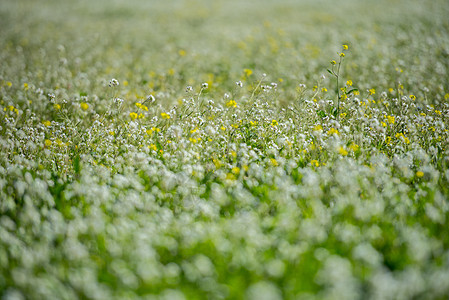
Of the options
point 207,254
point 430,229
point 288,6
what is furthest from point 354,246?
point 288,6

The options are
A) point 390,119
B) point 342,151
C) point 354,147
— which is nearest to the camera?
point 342,151

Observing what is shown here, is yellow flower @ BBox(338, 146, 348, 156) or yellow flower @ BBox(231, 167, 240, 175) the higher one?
yellow flower @ BBox(338, 146, 348, 156)

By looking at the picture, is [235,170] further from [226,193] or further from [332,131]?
[332,131]

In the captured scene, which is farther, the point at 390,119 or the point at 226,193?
the point at 390,119

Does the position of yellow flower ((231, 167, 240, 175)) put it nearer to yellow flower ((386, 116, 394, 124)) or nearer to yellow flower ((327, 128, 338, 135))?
yellow flower ((327, 128, 338, 135))

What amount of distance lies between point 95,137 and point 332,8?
14.8m

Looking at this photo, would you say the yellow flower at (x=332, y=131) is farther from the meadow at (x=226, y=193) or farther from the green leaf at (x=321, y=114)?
the green leaf at (x=321, y=114)

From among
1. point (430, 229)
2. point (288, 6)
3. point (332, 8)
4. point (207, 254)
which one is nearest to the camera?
point (207, 254)

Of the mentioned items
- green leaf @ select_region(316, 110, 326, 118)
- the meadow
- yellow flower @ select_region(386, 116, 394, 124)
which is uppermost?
green leaf @ select_region(316, 110, 326, 118)

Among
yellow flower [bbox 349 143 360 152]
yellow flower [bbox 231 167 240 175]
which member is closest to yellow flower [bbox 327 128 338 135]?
yellow flower [bbox 349 143 360 152]

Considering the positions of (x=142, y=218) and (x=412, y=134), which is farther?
(x=412, y=134)

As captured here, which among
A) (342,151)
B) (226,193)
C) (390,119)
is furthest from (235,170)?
(390,119)

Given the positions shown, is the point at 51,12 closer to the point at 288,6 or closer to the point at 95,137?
the point at 288,6

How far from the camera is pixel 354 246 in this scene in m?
2.70
